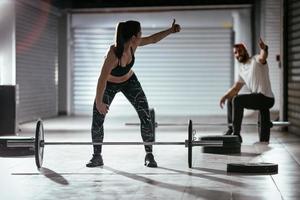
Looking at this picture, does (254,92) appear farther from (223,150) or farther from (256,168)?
(256,168)

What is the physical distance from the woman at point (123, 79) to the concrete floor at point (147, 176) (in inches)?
15.4

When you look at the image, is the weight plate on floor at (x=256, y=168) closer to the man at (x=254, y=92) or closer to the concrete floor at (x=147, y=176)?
the concrete floor at (x=147, y=176)

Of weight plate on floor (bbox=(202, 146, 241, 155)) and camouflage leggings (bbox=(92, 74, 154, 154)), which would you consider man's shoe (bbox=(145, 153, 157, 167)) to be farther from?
weight plate on floor (bbox=(202, 146, 241, 155))

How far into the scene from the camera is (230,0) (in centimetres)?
1748

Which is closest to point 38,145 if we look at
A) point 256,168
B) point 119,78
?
point 119,78

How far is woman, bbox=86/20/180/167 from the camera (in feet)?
22.5

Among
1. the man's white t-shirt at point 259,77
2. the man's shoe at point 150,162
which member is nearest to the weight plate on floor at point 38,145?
the man's shoe at point 150,162

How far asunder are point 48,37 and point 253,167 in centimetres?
1158

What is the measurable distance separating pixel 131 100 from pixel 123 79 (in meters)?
0.28

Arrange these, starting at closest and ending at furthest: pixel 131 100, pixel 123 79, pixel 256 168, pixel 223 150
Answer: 1. pixel 256 168
2. pixel 123 79
3. pixel 131 100
4. pixel 223 150

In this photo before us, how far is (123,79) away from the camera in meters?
7.14

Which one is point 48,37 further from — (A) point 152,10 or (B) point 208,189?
(B) point 208,189

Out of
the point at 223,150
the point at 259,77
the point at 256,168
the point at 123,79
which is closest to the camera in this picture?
the point at 256,168

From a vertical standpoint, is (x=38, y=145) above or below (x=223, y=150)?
above
